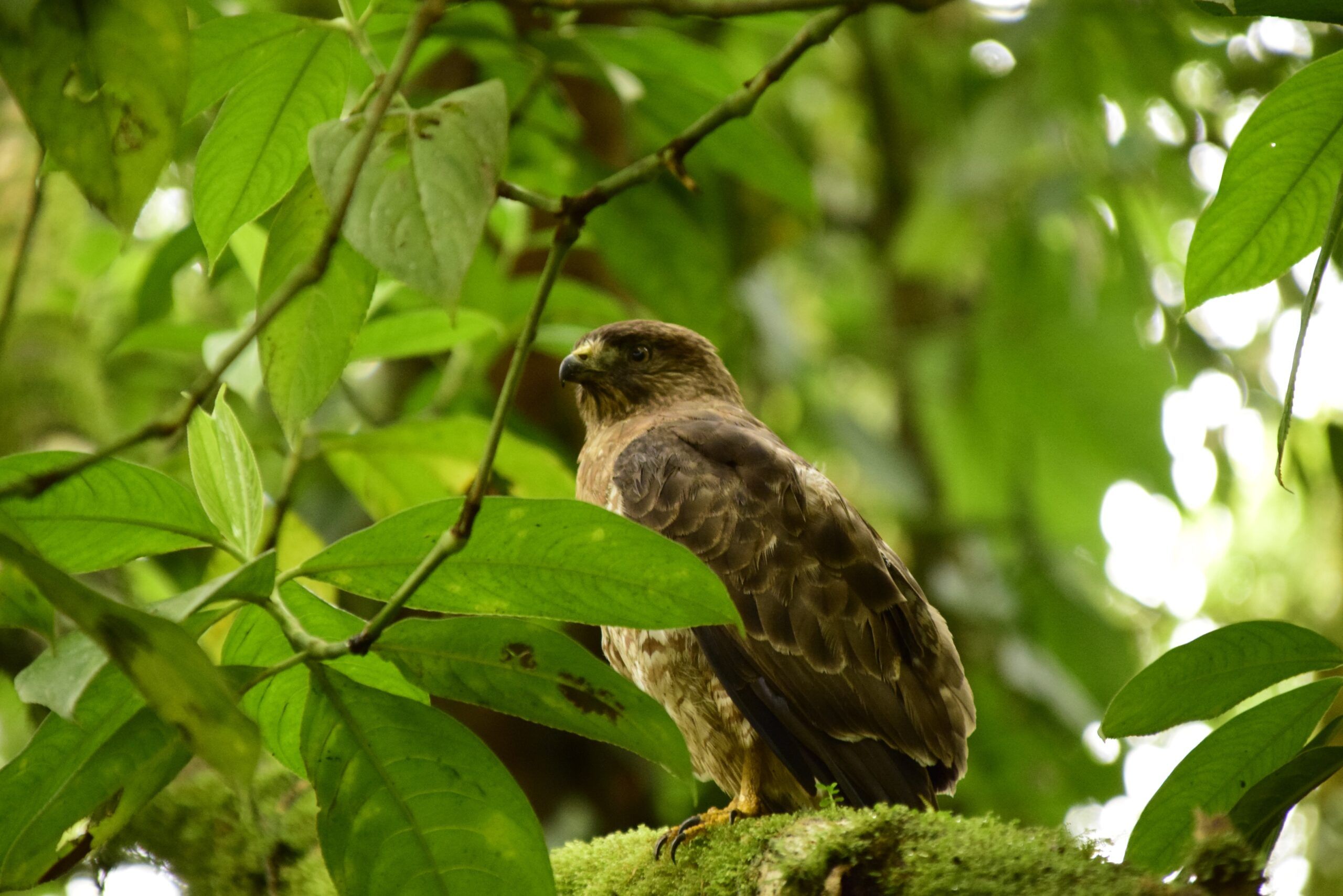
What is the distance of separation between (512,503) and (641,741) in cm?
45

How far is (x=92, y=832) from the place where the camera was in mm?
1722

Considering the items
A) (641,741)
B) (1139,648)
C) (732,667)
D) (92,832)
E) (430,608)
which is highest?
(430,608)

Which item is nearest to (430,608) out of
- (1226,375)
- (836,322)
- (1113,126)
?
(1226,375)

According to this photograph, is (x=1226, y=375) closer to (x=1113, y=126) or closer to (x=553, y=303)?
(x=1113, y=126)

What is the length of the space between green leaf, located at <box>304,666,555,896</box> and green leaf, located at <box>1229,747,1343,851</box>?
114 cm

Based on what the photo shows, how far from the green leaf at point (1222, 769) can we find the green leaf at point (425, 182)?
1.49m

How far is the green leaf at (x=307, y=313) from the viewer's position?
1.93 m

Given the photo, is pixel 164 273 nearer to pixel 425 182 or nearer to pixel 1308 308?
pixel 425 182

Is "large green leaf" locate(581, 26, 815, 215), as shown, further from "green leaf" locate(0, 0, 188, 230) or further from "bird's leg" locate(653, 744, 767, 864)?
"green leaf" locate(0, 0, 188, 230)

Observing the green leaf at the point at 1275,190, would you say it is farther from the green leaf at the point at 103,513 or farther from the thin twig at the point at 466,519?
the green leaf at the point at 103,513

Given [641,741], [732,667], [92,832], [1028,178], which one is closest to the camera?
[92,832]

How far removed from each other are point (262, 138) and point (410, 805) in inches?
44.2

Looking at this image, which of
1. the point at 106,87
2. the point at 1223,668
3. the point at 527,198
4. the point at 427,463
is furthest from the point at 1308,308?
the point at 427,463

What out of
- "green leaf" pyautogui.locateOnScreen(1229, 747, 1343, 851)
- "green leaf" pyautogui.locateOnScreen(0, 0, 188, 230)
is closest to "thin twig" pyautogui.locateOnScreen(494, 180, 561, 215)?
"green leaf" pyautogui.locateOnScreen(0, 0, 188, 230)
